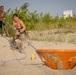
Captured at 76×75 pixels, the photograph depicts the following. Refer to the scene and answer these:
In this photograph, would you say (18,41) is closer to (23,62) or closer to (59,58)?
(23,62)

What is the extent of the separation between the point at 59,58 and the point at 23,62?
2.84 meters

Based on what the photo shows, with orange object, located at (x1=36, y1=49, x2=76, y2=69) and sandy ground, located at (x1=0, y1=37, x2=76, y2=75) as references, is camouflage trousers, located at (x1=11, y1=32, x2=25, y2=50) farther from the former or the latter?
orange object, located at (x1=36, y1=49, x2=76, y2=69)

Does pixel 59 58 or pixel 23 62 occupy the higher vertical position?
pixel 59 58

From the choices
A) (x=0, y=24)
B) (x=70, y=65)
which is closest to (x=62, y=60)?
(x=70, y=65)

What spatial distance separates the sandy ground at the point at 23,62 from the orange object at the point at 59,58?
21 centimetres

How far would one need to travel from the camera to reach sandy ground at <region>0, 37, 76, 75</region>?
26.9 feet

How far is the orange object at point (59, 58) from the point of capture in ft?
26.8

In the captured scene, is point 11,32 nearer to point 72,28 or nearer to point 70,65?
point 72,28

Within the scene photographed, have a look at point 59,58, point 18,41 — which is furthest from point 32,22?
point 59,58

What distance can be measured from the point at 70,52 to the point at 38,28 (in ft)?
56.6

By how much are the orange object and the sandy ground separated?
21 cm

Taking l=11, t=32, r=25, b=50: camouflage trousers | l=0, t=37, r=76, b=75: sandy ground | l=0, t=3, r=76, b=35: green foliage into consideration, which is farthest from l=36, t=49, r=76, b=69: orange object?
l=0, t=3, r=76, b=35: green foliage

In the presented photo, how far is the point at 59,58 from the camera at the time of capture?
8.38 metres

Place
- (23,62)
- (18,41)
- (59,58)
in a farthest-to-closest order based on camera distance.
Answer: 1. (18,41)
2. (23,62)
3. (59,58)
